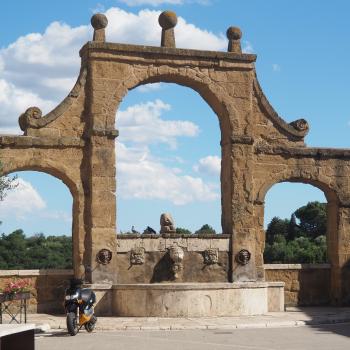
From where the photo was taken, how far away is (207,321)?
60.3 feet

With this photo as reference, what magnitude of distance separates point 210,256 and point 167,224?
1331 millimetres

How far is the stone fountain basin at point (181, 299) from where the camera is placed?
1914 centimetres

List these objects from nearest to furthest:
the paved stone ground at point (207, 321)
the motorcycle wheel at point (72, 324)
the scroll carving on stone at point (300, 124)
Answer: the motorcycle wheel at point (72, 324) → the paved stone ground at point (207, 321) → the scroll carving on stone at point (300, 124)

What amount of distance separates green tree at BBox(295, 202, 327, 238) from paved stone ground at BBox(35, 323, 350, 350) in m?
37.8

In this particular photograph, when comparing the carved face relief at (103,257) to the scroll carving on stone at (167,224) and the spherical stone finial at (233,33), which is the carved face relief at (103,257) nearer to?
the scroll carving on stone at (167,224)

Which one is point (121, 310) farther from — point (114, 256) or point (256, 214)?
point (256, 214)

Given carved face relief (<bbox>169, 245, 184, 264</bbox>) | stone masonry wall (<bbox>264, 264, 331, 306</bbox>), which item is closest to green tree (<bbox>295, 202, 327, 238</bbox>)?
stone masonry wall (<bbox>264, 264, 331, 306</bbox>)

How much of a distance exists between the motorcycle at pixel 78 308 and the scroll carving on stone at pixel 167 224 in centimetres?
412

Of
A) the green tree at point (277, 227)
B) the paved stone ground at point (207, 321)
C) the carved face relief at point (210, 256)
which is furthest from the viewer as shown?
the green tree at point (277, 227)

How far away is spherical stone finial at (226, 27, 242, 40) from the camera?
21.7 meters

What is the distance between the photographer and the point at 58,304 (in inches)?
805

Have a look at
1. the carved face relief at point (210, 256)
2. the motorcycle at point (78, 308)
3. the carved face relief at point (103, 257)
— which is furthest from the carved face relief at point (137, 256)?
the motorcycle at point (78, 308)

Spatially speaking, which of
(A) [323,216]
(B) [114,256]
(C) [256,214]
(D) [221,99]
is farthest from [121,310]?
(A) [323,216]

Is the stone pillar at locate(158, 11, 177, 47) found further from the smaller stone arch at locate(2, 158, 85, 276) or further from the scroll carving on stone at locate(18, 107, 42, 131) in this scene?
the smaller stone arch at locate(2, 158, 85, 276)
